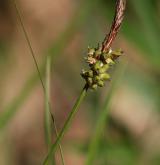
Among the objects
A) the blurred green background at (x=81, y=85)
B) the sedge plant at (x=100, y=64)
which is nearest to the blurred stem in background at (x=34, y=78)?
the blurred green background at (x=81, y=85)

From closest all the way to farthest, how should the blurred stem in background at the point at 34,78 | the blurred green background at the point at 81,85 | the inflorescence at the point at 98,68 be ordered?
1. the inflorescence at the point at 98,68
2. the blurred stem in background at the point at 34,78
3. the blurred green background at the point at 81,85

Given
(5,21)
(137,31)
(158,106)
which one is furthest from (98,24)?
(5,21)

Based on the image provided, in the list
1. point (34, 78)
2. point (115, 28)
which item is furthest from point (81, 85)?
point (115, 28)

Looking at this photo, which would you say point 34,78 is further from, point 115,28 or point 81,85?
point 81,85

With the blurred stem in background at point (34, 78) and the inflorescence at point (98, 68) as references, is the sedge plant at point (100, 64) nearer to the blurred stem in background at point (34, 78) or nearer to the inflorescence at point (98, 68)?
the inflorescence at point (98, 68)

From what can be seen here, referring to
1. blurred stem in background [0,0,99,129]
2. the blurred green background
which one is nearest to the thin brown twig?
the blurred green background

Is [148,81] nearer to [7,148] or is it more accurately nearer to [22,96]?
[7,148]

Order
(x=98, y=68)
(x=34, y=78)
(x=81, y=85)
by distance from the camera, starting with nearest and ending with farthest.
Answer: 1. (x=98, y=68)
2. (x=34, y=78)
3. (x=81, y=85)

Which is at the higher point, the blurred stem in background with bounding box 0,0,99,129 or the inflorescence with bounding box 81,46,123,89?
the inflorescence with bounding box 81,46,123,89

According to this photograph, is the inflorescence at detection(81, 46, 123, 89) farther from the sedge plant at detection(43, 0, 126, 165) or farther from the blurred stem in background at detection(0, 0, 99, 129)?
the blurred stem in background at detection(0, 0, 99, 129)
